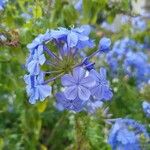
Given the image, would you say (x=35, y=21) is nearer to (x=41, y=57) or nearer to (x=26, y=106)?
(x=41, y=57)

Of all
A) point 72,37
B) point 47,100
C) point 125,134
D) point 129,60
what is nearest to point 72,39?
point 72,37

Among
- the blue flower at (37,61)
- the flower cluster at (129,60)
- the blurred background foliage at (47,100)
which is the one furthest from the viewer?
the flower cluster at (129,60)

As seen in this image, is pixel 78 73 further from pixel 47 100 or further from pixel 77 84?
Answer: pixel 47 100

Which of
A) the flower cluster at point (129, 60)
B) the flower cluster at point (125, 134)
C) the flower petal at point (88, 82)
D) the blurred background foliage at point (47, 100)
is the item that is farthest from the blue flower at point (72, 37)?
the flower cluster at point (129, 60)

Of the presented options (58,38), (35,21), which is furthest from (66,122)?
(58,38)

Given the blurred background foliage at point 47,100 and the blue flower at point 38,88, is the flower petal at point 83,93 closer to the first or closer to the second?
the blue flower at point 38,88

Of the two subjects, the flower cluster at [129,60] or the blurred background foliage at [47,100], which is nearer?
the blurred background foliage at [47,100]
